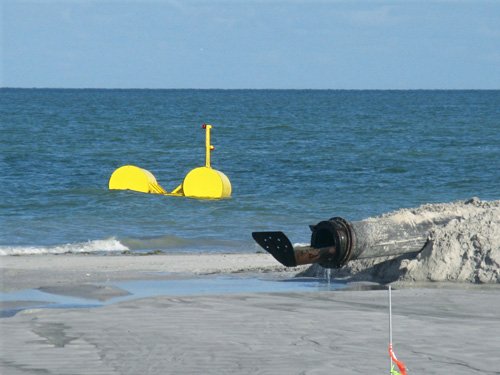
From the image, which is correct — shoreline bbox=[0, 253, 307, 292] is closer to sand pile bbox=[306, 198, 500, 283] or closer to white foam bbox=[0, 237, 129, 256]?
white foam bbox=[0, 237, 129, 256]

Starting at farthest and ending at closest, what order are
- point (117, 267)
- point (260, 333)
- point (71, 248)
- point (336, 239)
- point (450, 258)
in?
point (71, 248)
point (117, 267)
point (450, 258)
point (336, 239)
point (260, 333)

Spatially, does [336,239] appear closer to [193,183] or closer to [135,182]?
[193,183]

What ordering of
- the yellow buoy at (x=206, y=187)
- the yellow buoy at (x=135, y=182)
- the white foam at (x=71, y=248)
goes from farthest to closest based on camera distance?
the yellow buoy at (x=135, y=182)
the yellow buoy at (x=206, y=187)
the white foam at (x=71, y=248)

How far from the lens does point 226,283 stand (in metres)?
11.5

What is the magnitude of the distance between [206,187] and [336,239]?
42.4ft

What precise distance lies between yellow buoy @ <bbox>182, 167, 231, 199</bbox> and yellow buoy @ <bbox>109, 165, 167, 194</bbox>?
3.08 feet

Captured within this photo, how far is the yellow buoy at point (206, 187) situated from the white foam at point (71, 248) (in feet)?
19.4

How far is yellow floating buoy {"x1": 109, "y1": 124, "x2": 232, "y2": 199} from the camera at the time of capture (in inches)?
908

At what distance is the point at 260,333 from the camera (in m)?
8.31

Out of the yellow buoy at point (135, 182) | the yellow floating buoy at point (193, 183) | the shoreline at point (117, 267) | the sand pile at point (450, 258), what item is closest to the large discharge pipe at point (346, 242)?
the sand pile at point (450, 258)

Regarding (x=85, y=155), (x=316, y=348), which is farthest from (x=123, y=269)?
(x=85, y=155)

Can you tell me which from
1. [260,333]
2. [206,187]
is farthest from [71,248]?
[260,333]

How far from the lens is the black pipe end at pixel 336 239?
1028 cm

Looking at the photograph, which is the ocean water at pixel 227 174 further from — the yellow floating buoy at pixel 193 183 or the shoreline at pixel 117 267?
the shoreline at pixel 117 267
